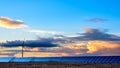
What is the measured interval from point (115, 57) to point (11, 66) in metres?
31.2

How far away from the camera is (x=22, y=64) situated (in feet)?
136

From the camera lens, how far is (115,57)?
6694 centimetres

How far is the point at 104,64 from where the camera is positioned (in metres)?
40.6

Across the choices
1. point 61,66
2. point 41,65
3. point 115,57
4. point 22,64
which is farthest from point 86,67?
point 115,57

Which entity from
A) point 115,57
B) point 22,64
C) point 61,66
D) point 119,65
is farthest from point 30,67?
point 115,57

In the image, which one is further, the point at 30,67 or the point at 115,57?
the point at 115,57

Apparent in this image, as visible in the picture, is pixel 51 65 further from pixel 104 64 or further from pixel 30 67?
pixel 104 64

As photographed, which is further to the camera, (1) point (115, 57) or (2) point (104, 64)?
(1) point (115, 57)

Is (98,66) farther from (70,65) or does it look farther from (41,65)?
(41,65)

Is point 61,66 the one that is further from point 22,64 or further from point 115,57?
point 115,57

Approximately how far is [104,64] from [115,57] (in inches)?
1066

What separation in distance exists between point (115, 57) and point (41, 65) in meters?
29.2

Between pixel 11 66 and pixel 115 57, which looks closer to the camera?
pixel 11 66

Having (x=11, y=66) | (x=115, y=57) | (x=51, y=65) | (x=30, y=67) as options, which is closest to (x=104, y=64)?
(x=51, y=65)
